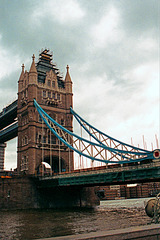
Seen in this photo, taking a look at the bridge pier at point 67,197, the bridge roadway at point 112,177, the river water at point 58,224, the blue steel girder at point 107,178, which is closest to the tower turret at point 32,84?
the blue steel girder at point 107,178

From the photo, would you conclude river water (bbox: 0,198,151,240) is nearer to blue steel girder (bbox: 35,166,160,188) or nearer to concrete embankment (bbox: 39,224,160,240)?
blue steel girder (bbox: 35,166,160,188)

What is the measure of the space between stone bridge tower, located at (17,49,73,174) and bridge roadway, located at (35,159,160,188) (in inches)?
454

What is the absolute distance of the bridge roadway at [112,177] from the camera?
123 feet

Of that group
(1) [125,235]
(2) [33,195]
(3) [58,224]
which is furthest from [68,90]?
(1) [125,235]

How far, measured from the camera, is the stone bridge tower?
212 feet

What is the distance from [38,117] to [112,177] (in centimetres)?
3091

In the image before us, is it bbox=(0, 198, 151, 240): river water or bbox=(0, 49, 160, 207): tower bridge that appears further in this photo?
bbox=(0, 49, 160, 207): tower bridge

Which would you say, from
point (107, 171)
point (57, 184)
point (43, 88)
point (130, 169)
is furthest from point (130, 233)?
point (43, 88)

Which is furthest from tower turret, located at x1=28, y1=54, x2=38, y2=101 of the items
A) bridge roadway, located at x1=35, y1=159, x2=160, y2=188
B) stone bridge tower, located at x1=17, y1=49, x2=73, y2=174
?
bridge roadway, located at x1=35, y1=159, x2=160, y2=188

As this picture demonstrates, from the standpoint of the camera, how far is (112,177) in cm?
4225

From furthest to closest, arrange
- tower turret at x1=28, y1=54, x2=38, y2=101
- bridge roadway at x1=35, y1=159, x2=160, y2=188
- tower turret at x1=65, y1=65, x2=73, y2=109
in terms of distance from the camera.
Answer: tower turret at x1=65, y1=65, x2=73, y2=109
tower turret at x1=28, y1=54, x2=38, y2=101
bridge roadway at x1=35, y1=159, x2=160, y2=188

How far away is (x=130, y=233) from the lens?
973cm

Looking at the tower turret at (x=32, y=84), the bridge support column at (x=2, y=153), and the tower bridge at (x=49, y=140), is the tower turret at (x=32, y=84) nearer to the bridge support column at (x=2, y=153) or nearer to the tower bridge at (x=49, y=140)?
the tower bridge at (x=49, y=140)

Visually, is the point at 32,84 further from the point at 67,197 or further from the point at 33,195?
the point at 67,197
